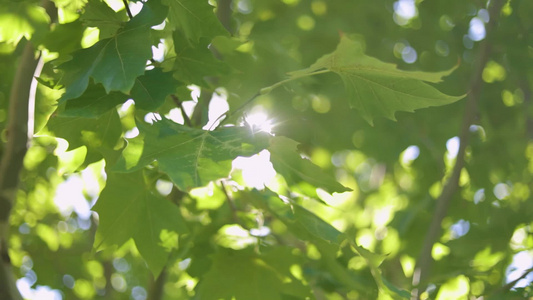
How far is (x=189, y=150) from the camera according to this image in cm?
108

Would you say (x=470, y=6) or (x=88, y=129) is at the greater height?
(x=88, y=129)

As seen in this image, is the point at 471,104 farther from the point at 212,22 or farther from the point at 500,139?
the point at 212,22

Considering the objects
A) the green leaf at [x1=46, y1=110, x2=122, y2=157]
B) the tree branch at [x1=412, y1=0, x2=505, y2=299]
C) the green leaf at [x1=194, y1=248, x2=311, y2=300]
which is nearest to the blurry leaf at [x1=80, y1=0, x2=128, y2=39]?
the green leaf at [x1=46, y1=110, x2=122, y2=157]

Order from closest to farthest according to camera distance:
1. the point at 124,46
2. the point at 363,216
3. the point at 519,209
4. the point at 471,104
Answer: the point at 124,46
the point at 471,104
the point at 519,209
the point at 363,216

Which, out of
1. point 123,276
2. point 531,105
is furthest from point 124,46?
point 123,276

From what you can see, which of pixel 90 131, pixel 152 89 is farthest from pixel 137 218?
pixel 152 89

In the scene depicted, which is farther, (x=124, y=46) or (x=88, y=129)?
(x=88, y=129)

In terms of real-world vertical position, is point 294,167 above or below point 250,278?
above

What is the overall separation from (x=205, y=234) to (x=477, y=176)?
138cm

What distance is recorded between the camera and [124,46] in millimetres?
1227

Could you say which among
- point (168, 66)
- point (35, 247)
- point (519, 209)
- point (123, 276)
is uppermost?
point (168, 66)

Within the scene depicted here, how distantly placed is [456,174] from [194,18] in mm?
1256

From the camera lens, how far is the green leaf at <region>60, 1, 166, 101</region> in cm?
117

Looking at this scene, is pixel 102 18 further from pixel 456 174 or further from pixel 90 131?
pixel 456 174
